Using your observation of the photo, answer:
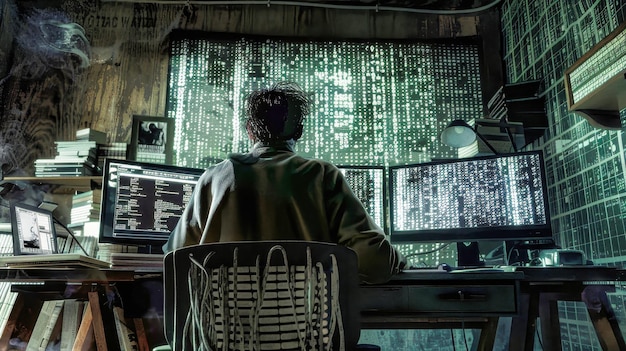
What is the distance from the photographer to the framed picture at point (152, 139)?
9.05 feet

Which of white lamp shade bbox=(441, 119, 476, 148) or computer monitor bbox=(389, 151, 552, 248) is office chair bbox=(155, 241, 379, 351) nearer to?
computer monitor bbox=(389, 151, 552, 248)

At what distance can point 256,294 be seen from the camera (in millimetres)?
1008

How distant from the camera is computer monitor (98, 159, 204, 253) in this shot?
213cm

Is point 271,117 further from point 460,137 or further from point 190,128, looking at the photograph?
point 190,128

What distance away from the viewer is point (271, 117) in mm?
1612

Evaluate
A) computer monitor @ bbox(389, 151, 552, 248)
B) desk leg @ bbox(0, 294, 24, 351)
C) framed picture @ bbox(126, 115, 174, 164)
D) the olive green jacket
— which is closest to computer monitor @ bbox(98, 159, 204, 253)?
desk leg @ bbox(0, 294, 24, 351)

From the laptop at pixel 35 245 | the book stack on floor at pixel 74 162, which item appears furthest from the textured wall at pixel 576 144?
the book stack on floor at pixel 74 162

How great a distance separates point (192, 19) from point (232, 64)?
17.7 inches

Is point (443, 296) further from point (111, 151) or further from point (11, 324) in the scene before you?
point (111, 151)

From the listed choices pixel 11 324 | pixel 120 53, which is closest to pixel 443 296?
pixel 11 324

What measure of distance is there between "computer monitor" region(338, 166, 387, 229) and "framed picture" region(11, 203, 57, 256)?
1257 mm

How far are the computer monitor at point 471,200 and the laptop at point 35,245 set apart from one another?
1257mm

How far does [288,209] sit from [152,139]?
5.41 feet

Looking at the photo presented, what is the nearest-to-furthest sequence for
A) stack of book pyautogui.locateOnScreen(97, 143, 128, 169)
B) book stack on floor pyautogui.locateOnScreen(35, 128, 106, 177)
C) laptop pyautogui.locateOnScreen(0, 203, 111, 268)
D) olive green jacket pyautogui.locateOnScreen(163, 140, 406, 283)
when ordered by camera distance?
olive green jacket pyautogui.locateOnScreen(163, 140, 406, 283) → laptop pyautogui.locateOnScreen(0, 203, 111, 268) → book stack on floor pyautogui.locateOnScreen(35, 128, 106, 177) → stack of book pyautogui.locateOnScreen(97, 143, 128, 169)
